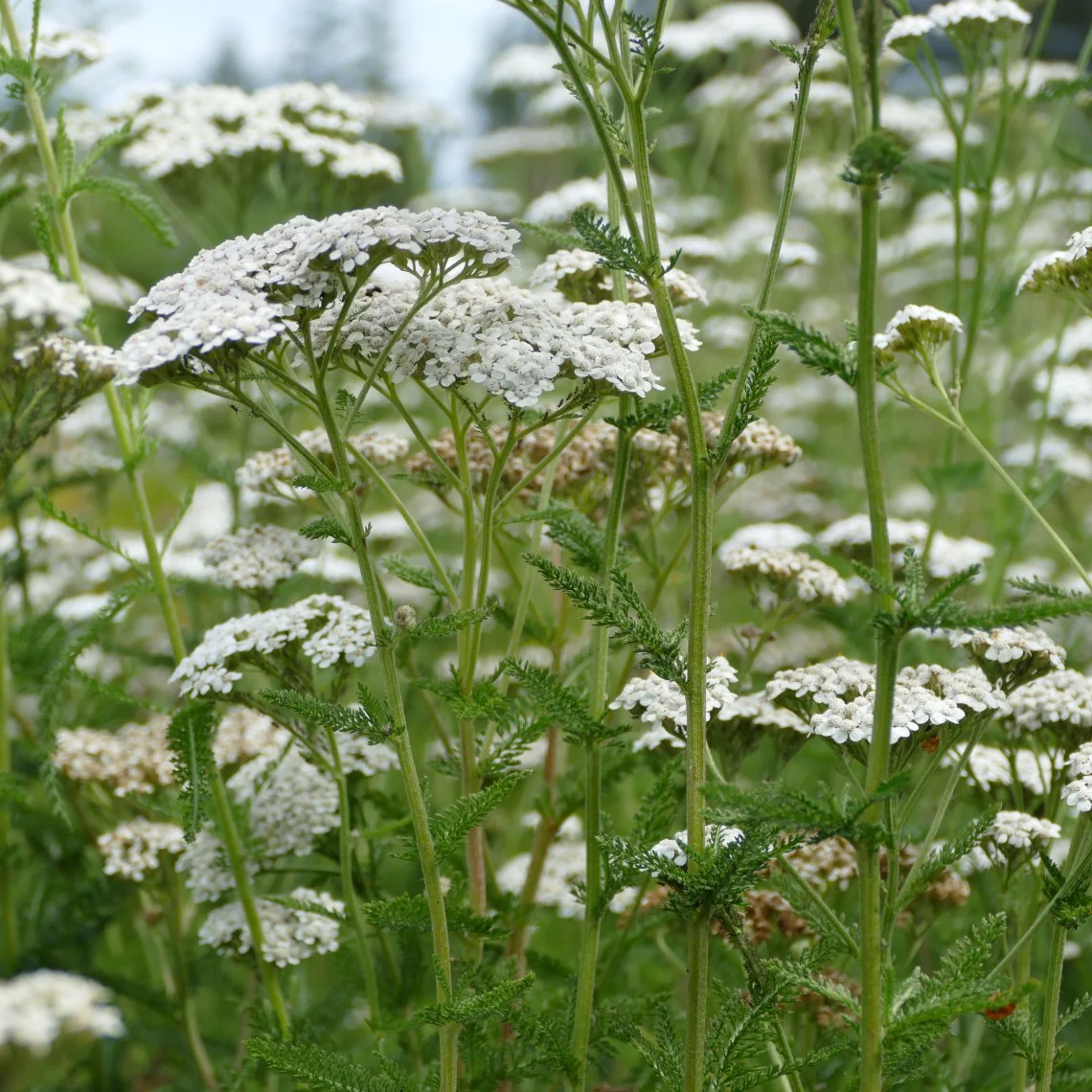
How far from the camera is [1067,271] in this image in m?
2.58

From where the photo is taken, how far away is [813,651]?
504cm

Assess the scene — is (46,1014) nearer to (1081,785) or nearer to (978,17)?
(1081,785)

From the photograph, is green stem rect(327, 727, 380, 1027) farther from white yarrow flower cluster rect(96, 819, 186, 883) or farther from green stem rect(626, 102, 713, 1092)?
green stem rect(626, 102, 713, 1092)

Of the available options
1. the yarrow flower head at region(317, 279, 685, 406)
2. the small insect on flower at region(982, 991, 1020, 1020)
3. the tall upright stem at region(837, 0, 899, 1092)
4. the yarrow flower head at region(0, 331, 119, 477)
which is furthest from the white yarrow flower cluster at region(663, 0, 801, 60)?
the small insect on flower at region(982, 991, 1020, 1020)

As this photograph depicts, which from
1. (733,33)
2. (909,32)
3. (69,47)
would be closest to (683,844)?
(909,32)

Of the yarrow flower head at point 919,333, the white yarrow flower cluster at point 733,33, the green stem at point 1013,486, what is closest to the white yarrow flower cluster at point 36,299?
the yarrow flower head at point 919,333

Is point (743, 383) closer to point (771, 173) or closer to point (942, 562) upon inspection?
point (942, 562)

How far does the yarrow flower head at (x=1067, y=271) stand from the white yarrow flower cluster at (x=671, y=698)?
1.12m

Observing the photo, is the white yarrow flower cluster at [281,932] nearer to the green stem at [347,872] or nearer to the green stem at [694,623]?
the green stem at [347,872]

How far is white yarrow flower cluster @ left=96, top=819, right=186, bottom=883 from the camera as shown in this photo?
9.96ft

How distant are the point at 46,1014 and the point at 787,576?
2.19m

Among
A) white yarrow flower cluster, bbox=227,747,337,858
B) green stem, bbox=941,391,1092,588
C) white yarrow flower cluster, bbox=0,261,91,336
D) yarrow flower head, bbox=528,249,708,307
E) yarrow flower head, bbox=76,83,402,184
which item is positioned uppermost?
yarrow flower head, bbox=76,83,402,184

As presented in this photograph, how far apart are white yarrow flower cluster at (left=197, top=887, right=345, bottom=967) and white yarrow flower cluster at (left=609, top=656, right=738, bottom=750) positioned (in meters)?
0.95

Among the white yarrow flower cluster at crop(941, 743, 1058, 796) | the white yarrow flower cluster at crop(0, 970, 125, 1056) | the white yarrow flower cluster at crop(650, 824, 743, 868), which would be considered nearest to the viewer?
the white yarrow flower cluster at crop(0, 970, 125, 1056)
